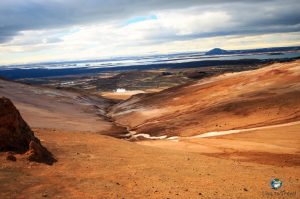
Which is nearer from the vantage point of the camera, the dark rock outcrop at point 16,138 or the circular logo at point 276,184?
the circular logo at point 276,184

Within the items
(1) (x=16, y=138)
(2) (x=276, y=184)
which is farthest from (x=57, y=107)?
(2) (x=276, y=184)

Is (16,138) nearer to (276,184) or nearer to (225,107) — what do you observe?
(276,184)

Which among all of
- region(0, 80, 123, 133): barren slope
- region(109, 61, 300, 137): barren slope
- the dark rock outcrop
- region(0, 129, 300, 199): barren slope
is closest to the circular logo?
region(0, 129, 300, 199): barren slope

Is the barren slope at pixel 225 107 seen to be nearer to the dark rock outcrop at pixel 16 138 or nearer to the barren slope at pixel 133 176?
the barren slope at pixel 133 176

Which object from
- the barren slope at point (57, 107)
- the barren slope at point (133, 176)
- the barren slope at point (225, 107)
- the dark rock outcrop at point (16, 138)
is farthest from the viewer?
the barren slope at point (57, 107)

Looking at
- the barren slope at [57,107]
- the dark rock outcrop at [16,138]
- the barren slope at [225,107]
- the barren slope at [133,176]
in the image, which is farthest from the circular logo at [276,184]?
the barren slope at [57,107]
